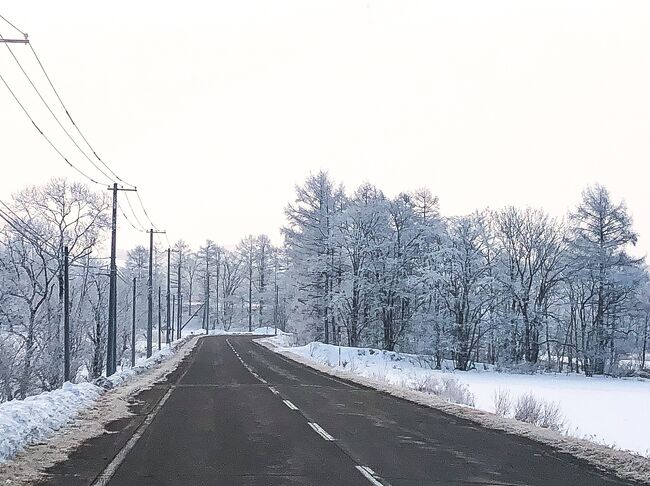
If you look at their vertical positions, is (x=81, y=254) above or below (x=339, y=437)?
above

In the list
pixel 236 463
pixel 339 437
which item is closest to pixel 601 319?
pixel 339 437

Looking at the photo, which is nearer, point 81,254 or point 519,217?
point 81,254

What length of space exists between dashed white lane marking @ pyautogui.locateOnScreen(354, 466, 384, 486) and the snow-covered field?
19.3 ft

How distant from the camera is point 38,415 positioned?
45.7ft

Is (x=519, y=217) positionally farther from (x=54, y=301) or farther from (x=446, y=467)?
(x=446, y=467)

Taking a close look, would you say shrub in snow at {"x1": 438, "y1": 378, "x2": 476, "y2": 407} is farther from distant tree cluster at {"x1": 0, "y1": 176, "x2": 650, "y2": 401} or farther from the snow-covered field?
distant tree cluster at {"x1": 0, "y1": 176, "x2": 650, "y2": 401}

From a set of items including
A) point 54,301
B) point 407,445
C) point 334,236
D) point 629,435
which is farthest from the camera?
point 334,236

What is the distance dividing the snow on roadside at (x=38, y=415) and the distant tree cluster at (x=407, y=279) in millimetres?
23590

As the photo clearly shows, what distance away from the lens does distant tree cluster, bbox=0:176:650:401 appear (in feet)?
147

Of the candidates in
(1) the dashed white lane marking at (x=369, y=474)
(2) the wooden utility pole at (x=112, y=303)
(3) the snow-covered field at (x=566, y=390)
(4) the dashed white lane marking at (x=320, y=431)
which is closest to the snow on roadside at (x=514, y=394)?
(3) the snow-covered field at (x=566, y=390)

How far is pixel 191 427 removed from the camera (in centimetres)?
1459

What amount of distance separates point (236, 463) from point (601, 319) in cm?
4837

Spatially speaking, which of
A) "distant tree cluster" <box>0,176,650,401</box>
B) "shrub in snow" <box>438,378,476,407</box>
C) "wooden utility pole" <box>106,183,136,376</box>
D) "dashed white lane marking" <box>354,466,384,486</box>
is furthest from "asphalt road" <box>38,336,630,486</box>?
"distant tree cluster" <box>0,176,650,401</box>

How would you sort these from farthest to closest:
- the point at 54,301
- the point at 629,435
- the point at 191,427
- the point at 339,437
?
the point at 54,301
the point at 629,435
the point at 191,427
the point at 339,437
